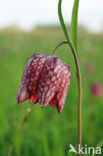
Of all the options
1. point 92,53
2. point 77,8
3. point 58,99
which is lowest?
point 92,53

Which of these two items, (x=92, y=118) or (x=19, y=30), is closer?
(x=92, y=118)

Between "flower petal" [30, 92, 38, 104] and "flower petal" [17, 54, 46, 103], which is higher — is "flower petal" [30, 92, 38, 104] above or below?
below

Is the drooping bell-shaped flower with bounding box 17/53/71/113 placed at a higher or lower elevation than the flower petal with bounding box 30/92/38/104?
higher

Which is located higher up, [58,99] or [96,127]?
[58,99]

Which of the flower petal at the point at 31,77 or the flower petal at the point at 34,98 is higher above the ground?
the flower petal at the point at 31,77

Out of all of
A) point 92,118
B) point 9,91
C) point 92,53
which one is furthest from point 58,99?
point 92,53

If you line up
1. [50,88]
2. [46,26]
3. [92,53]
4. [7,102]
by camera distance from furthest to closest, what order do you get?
[46,26], [92,53], [7,102], [50,88]

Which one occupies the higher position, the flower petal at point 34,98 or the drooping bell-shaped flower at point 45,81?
the drooping bell-shaped flower at point 45,81

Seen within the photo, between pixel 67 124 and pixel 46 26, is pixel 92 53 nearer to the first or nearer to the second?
pixel 67 124
